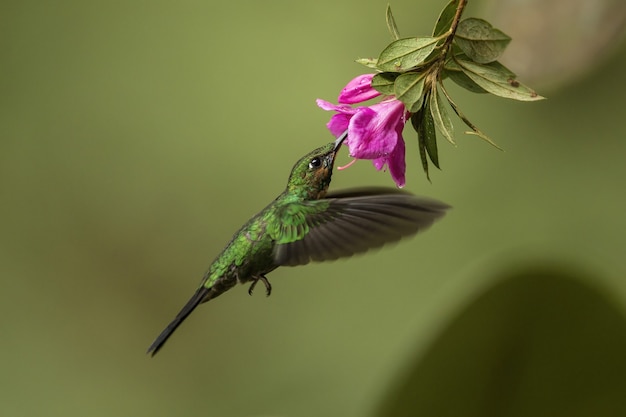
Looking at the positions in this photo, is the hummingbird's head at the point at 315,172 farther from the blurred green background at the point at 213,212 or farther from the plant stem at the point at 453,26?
the blurred green background at the point at 213,212

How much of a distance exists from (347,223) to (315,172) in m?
0.09

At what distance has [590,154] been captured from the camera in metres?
2.09

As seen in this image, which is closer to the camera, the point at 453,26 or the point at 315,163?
the point at 453,26

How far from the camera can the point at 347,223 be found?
840 millimetres

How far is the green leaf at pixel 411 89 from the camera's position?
0.72m

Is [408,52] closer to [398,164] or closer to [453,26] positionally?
[453,26]

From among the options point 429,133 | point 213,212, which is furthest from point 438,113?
point 213,212

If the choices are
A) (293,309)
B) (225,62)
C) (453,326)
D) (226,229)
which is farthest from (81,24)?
(453,326)

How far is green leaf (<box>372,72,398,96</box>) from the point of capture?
75 centimetres

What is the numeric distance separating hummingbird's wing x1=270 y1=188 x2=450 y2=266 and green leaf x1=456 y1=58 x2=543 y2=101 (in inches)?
5.8

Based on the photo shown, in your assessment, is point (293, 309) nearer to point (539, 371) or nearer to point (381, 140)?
point (539, 371)

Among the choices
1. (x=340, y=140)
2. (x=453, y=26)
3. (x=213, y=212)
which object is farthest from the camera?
(x=213, y=212)

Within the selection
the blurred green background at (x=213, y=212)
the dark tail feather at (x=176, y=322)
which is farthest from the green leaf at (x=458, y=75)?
the blurred green background at (x=213, y=212)

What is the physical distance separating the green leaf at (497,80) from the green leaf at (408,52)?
6cm
